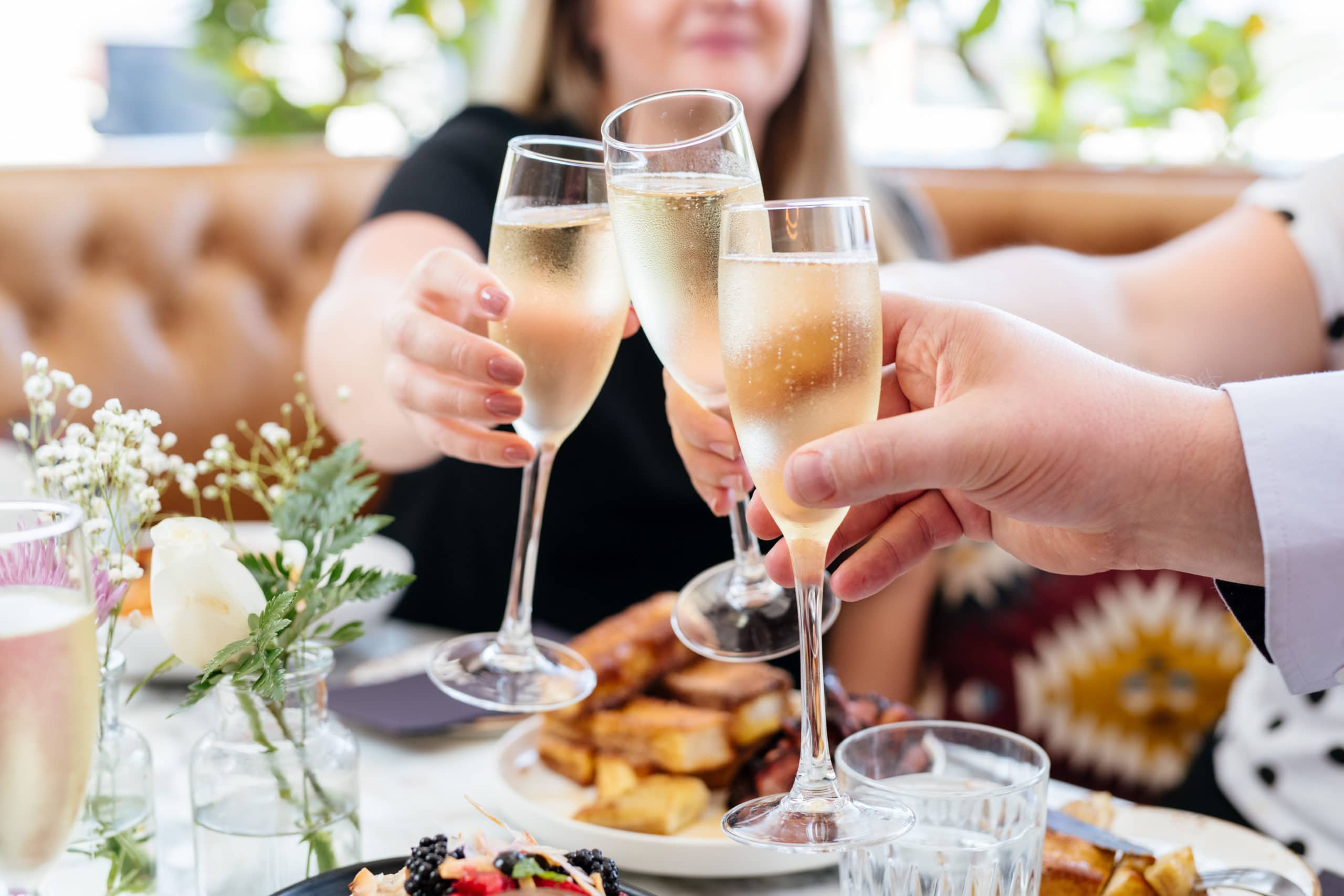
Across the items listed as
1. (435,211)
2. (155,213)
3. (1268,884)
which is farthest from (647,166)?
(155,213)

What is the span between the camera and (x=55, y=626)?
24.9 inches

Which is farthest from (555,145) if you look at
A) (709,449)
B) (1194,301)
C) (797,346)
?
(1194,301)

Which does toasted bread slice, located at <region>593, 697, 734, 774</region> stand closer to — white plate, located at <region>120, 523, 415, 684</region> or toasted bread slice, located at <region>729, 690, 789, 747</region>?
toasted bread slice, located at <region>729, 690, 789, 747</region>

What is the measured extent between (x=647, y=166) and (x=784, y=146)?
1.48m

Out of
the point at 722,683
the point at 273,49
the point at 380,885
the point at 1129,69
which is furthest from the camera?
the point at 273,49

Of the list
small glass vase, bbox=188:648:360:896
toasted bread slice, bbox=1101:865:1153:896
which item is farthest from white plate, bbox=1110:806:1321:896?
small glass vase, bbox=188:648:360:896

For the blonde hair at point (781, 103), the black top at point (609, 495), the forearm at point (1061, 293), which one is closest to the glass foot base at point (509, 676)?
the forearm at point (1061, 293)

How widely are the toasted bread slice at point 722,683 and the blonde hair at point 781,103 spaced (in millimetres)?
1153

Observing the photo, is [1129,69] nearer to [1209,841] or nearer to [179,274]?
[179,274]

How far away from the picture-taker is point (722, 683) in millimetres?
1225

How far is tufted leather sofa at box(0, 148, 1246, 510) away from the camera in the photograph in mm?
2648

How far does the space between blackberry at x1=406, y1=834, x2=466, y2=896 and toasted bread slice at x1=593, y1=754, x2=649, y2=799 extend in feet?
1.18

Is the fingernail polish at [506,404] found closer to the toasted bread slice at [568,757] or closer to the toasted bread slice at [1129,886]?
the toasted bread slice at [568,757]

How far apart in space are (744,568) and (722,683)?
179 mm
